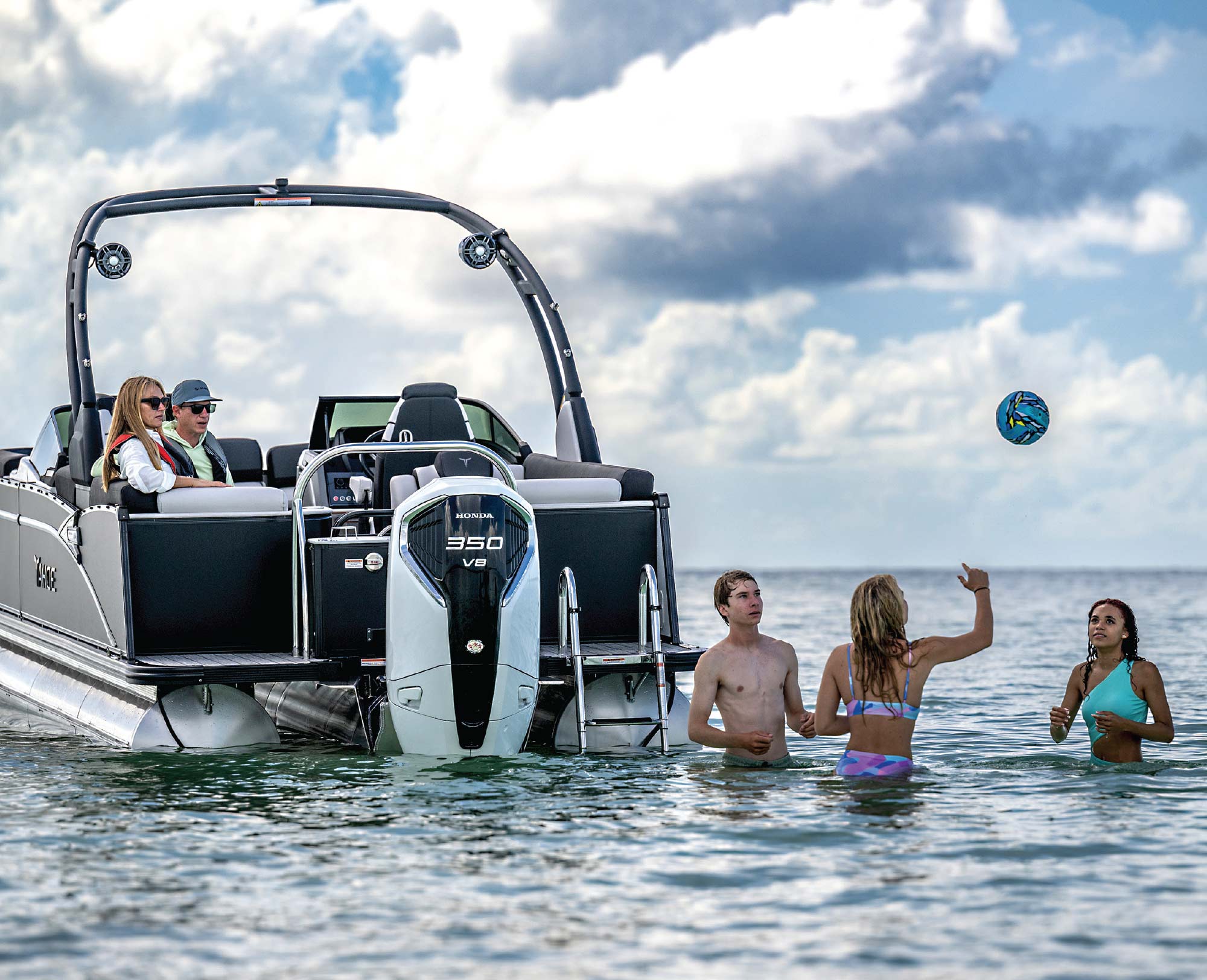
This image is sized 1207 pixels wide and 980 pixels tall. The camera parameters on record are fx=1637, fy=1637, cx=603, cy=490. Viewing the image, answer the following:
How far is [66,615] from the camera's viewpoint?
9602 mm

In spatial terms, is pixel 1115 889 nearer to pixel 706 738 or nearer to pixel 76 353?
pixel 706 738

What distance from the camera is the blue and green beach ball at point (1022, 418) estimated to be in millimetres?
8273

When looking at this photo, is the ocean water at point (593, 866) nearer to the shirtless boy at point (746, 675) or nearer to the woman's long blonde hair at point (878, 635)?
the shirtless boy at point (746, 675)

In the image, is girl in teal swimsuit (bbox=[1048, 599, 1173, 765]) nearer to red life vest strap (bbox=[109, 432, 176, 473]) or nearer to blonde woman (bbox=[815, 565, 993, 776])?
blonde woman (bbox=[815, 565, 993, 776])

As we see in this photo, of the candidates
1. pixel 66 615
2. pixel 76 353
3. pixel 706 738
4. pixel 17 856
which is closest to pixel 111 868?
pixel 17 856

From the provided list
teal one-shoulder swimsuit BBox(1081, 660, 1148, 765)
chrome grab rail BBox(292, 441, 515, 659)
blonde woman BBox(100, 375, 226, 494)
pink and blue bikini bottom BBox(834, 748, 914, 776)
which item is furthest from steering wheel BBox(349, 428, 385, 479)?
teal one-shoulder swimsuit BBox(1081, 660, 1148, 765)

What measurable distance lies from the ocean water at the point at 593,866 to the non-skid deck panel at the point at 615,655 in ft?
1.51

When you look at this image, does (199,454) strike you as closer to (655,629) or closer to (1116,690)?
(655,629)

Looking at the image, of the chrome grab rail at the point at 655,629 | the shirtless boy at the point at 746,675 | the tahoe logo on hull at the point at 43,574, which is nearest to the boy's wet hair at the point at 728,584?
the shirtless boy at the point at 746,675

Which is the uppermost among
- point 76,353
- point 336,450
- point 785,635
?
point 76,353

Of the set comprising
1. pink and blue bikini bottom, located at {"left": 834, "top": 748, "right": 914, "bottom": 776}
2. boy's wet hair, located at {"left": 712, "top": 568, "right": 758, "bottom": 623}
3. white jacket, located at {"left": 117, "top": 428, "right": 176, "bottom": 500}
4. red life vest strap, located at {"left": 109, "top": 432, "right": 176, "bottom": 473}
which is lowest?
pink and blue bikini bottom, located at {"left": 834, "top": 748, "right": 914, "bottom": 776}

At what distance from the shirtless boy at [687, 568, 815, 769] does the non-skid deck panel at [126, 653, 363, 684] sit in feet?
5.93

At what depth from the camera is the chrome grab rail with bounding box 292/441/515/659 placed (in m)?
7.98

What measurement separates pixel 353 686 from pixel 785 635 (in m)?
16.3
